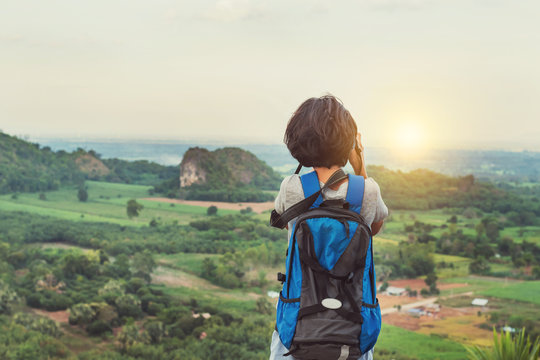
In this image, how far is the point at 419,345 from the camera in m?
5.26

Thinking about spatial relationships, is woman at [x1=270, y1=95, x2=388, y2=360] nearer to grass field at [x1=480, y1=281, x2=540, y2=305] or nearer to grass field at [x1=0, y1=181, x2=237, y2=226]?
grass field at [x1=0, y1=181, x2=237, y2=226]

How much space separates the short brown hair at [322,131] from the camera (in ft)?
3.33

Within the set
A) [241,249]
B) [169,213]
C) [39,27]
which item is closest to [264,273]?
[241,249]

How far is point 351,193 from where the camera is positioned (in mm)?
1004

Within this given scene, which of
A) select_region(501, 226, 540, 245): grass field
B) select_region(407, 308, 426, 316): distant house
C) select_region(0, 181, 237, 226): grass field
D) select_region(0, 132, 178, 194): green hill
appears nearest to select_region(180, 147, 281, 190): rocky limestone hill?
select_region(0, 132, 178, 194): green hill

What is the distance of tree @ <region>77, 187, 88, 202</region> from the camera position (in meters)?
6.24

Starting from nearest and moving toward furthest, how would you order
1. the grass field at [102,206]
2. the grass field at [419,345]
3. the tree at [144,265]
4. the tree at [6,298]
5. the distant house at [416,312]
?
1. the grass field at [419,345]
2. the tree at [6,298]
3. the distant house at [416,312]
4. the tree at [144,265]
5. the grass field at [102,206]

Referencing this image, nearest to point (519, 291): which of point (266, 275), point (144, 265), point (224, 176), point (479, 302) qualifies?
point (479, 302)

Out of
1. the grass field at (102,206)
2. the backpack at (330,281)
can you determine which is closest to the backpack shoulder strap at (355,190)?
the backpack at (330,281)

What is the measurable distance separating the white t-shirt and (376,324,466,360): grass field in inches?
180

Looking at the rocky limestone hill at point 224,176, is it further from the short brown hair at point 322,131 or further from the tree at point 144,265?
the short brown hair at point 322,131

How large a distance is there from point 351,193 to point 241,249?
5043 mm

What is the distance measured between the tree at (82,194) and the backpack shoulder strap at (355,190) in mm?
5843

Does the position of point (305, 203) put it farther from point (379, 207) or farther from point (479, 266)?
point (479, 266)
